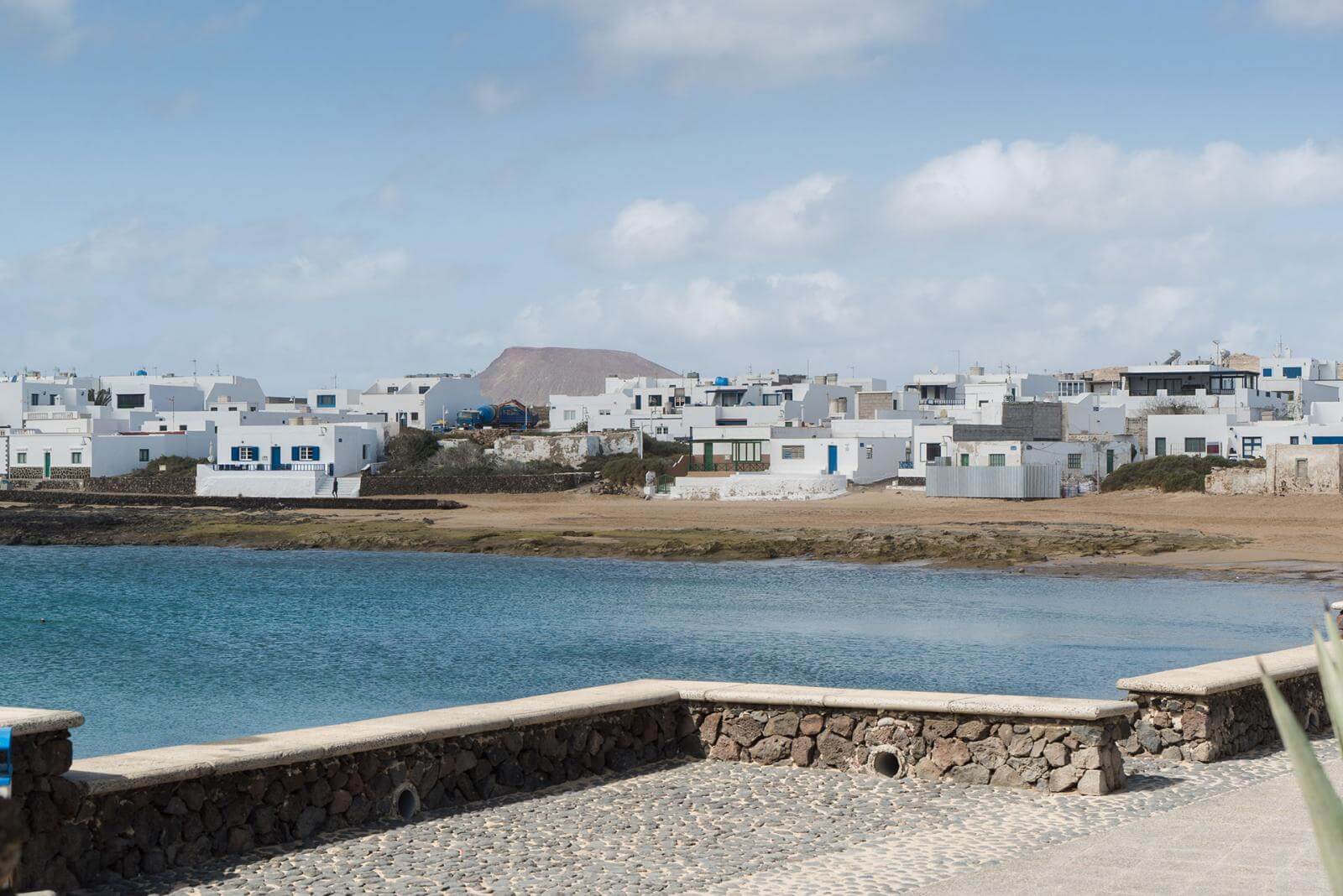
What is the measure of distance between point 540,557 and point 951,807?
42853mm

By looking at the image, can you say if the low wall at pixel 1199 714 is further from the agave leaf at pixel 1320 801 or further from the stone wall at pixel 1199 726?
the agave leaf at pixel 1320 801

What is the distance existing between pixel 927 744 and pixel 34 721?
6685mm

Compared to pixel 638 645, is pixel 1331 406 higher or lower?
higher

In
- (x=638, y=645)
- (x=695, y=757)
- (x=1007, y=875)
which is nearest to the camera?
(x=1007, y=875)

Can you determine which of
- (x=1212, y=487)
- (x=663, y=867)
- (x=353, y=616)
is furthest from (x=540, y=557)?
(x=663, y=867)

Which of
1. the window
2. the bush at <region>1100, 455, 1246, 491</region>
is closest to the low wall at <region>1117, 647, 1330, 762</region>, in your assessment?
the bush at <region>1100, 455, 1246, 491</region>

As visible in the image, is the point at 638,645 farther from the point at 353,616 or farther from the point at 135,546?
the point at 135,546

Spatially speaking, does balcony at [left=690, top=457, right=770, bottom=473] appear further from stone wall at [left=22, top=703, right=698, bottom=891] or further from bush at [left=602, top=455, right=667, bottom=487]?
stone wall at [left=22, top=703, right=698, bottom=891]

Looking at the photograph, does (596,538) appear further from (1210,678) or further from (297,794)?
(297,794)

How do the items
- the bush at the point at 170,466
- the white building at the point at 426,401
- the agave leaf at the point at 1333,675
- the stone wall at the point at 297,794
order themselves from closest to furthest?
the agave leaf at the point at 1333,675
the stone wall at the point at 297,794
the bush at the point at 170,466
the white building at the point at 426,401

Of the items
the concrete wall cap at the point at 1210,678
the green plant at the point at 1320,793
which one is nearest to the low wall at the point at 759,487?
the concrete wall cap at the point at 1210,678

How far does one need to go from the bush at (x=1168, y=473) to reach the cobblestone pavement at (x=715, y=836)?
161ft

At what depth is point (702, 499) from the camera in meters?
68.1

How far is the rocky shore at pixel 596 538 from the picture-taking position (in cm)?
4850
